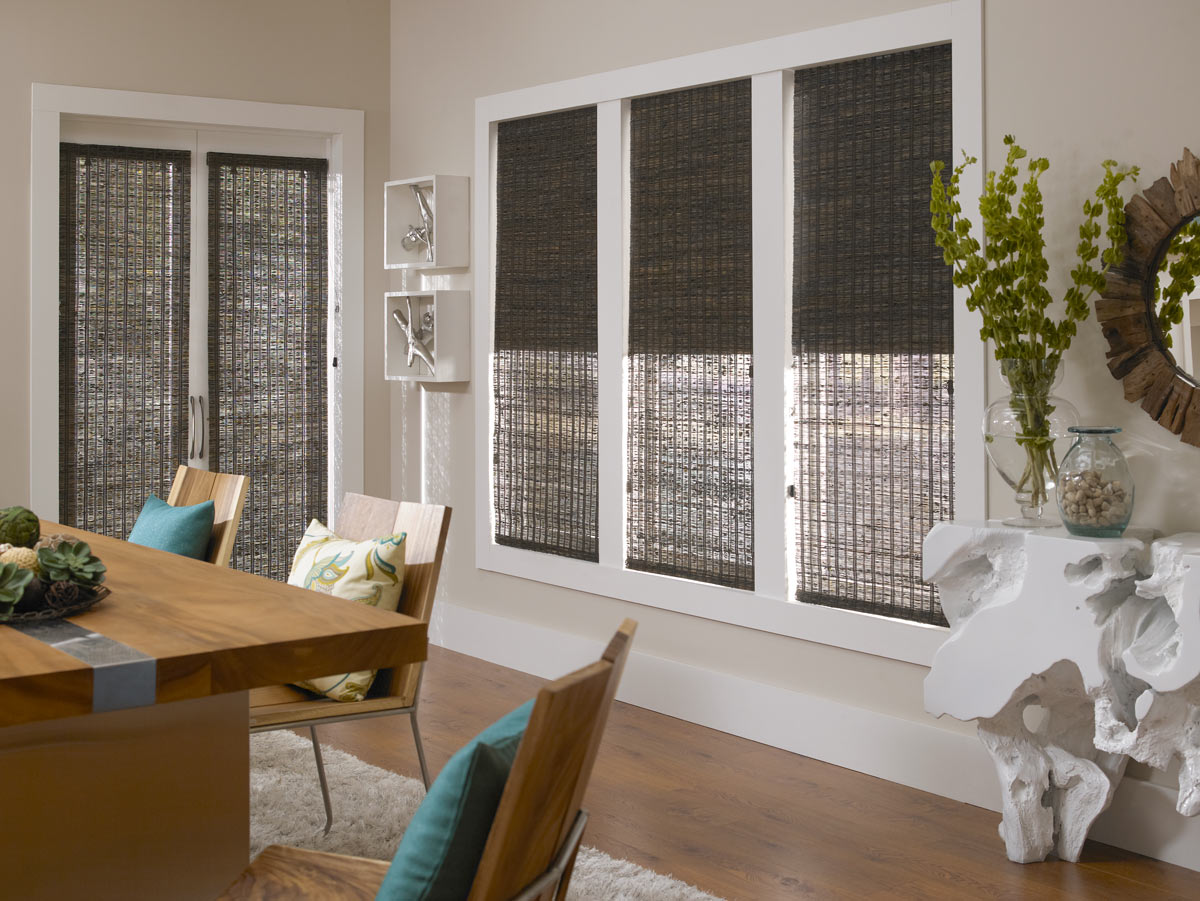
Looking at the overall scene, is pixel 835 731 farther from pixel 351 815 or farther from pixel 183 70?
pixel 183 70

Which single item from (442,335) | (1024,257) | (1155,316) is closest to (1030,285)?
(1024,257)

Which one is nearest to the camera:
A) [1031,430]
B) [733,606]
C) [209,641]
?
[209,641]

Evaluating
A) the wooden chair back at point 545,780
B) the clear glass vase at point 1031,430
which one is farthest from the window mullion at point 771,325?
the wooden chair back at point 545,780

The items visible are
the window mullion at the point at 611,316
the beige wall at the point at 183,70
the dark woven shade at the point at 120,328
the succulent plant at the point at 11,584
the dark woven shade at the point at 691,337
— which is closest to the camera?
the succulent plant at the point at 11,584

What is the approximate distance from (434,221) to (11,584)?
3375mm

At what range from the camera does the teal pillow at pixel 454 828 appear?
3.86 ft

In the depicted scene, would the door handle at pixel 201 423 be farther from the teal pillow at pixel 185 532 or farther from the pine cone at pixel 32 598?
the pine cone at pixel 32 598

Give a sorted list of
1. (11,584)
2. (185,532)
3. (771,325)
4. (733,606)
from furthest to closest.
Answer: (733,606), (771,325), (185,532), (11,584)

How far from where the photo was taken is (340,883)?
1.66 m

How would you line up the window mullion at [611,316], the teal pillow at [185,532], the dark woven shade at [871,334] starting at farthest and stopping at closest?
the window mullion at [611,316] → the dark woven shade at [871,334] → the teal pillow at [185,532]

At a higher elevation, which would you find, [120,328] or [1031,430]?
[120,328]

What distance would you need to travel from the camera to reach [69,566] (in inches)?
76.8

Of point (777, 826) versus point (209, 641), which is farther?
point (777, 826)

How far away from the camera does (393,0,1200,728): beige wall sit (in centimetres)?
288
